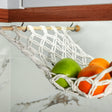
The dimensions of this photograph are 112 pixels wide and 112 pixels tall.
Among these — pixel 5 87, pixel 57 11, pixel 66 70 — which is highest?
pixel 57 11

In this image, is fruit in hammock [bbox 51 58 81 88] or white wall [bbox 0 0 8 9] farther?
white wall [bbox 0 0 8 9]

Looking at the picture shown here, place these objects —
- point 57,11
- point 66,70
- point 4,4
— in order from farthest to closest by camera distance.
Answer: point 4,4, point 57,11, point 66,70

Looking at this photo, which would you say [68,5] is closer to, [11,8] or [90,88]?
[11,8]

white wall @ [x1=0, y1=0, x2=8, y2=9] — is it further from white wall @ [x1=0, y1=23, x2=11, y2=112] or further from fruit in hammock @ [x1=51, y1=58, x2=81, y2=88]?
fruit in hammock @ [x1=51, y1=58, x2=81, y2=88]

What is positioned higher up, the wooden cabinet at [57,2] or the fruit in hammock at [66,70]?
the wooden cabinet at [57,2]

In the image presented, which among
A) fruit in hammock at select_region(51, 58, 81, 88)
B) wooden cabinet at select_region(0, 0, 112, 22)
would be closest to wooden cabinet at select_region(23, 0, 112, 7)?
wooden cabinet at select_region(0, 0, 112, 22)

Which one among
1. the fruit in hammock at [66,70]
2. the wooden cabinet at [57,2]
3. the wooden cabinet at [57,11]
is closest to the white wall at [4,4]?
the wooden cabinet at [57,11]

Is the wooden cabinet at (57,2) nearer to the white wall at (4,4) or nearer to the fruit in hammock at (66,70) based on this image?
the white wall at (4,4)

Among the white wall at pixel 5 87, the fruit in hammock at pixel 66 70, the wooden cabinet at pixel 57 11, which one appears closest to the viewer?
the fruit in hammock at pixel 66 70

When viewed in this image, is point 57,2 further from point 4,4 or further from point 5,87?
point 5,87

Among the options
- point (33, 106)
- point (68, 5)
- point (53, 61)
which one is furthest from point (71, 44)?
point (33, 106)

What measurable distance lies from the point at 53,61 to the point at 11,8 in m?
0.64

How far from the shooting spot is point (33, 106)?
4.64ft

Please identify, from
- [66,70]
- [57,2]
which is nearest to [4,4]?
[57,2]
